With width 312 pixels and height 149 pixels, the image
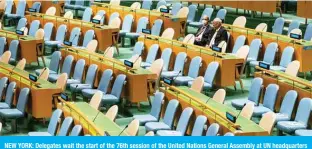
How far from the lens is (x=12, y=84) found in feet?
43.8

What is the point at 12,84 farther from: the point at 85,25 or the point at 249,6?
the point at 249,6

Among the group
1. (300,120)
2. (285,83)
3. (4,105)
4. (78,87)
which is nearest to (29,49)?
(78,87)

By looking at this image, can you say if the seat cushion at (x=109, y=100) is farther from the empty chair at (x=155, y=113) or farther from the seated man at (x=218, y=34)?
the seated man at (x=218, y=34)

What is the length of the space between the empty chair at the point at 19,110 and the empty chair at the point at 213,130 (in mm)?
3361

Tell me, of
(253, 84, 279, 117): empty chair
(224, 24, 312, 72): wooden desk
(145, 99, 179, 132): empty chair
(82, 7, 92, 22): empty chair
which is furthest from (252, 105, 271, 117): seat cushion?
(82, 7, 92, 22): empty chair

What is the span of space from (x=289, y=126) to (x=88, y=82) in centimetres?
405

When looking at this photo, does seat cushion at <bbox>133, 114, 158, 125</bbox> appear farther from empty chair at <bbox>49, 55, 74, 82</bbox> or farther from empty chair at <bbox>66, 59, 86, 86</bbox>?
empty chair at <bbox>49, 55, 74, 82</bbox>

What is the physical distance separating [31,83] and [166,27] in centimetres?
543

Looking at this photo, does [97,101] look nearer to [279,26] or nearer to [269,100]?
[269,100]

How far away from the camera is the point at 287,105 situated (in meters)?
12.3

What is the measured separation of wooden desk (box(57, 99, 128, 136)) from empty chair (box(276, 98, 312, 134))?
250 centimetres

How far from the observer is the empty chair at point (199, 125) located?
36.3ft

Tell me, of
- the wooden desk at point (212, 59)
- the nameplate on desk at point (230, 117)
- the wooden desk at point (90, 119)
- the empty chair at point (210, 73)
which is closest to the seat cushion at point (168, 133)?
the wooden desk at point (90, 119)
